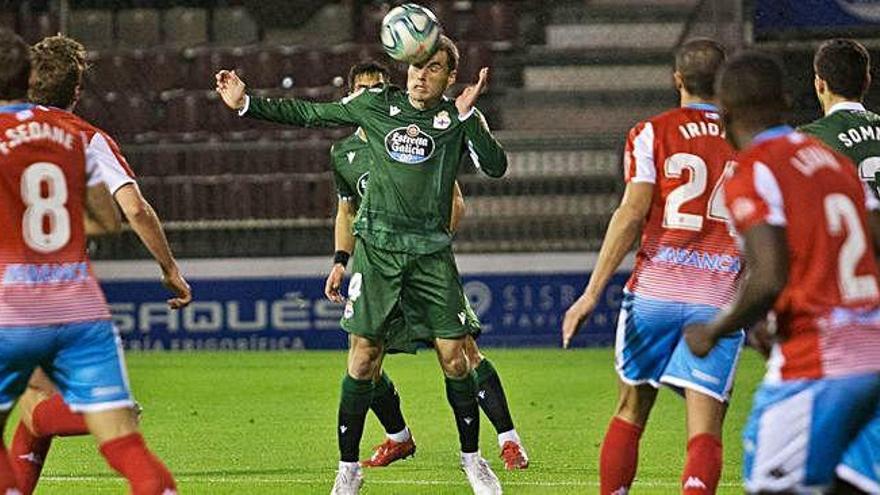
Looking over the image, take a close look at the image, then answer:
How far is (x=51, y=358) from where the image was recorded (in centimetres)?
568

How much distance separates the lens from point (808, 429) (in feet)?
15.5

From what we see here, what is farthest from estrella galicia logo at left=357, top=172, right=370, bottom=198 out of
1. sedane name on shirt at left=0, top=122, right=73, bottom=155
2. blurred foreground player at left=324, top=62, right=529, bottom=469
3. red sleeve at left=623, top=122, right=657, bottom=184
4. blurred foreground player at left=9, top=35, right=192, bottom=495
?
sedane name on shirt at left=0, top=122, right=73, bottom=155

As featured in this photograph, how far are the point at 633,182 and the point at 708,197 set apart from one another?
0.31m

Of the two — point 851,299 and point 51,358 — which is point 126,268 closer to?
point 51,358

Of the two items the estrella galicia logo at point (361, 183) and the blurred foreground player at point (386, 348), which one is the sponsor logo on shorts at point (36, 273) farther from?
the estrella galicia logo at point (361, 183)

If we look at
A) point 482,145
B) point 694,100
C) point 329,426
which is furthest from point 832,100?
point 329,426

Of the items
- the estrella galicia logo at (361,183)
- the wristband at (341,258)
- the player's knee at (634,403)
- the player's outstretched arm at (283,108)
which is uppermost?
the player's outstretched arm at (283,108)

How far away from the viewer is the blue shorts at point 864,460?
4875 mm

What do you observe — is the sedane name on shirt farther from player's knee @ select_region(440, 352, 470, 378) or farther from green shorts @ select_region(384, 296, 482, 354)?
player's knee @ select_region(440, 352, 470, 378)

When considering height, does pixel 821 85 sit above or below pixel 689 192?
above

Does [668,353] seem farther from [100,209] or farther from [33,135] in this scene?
[33,135]

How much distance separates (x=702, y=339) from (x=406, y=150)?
324 cm

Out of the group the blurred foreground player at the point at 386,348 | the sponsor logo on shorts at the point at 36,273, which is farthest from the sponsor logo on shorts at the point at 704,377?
the blurred foreground player at the point at 386,348

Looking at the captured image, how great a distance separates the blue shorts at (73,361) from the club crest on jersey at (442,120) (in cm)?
263
